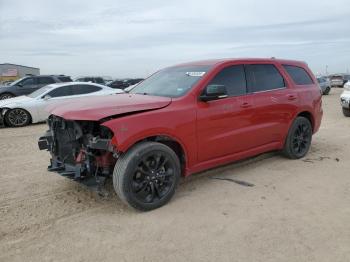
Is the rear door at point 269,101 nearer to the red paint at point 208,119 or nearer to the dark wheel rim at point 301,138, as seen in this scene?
the red paint at point 208,119

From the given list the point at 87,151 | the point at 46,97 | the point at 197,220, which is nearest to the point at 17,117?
the point at 46,97

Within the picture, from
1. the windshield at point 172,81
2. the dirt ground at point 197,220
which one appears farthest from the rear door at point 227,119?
the dirt ground at point 197,220

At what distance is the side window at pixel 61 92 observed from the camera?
12.3 m

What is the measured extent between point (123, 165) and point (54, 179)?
193 cm

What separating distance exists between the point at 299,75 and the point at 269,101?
132cm

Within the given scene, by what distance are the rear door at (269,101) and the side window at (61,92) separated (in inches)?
318

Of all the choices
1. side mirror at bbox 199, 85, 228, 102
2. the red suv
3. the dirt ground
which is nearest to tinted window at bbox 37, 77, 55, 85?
the dirt ground

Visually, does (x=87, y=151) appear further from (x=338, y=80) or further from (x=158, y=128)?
(x=338, y=80)

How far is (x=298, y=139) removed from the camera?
262 inches

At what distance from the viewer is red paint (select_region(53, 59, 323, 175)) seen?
4.23 m

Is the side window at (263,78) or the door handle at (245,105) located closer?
the door handle at (245,105)

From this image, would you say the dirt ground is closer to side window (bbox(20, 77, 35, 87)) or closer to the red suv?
the red suv

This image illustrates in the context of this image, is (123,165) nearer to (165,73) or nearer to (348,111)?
(165,73)

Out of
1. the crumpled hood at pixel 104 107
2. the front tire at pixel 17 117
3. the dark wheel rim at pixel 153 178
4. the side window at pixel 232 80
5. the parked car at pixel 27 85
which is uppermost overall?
the parked car at pixel 27 85
